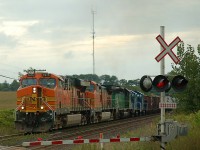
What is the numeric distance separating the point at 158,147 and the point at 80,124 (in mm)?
18842

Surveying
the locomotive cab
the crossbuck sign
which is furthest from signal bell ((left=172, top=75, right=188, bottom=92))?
the locomotive cab

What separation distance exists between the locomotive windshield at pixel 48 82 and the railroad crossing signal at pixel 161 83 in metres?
13.4

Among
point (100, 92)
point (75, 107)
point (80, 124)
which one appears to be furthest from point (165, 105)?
point (100, 92)

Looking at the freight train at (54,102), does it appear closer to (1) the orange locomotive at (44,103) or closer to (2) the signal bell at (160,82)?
(1) the orange locomotive at (44,103)

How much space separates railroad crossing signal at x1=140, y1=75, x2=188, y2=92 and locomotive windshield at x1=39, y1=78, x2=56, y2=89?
13406 mm

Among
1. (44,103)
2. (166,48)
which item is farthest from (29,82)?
(166,48)

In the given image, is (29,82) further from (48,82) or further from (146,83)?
(146,83)

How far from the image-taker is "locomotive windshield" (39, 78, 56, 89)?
80.4ft

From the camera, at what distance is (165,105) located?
12.1 meters

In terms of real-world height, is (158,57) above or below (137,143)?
above

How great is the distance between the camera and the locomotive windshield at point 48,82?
80.4 ft

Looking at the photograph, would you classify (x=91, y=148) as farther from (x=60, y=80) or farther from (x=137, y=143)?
(x=60, y=80)

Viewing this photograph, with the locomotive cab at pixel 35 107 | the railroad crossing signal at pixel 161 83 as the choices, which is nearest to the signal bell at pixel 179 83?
the railroad crossing signal at pixel 161 83

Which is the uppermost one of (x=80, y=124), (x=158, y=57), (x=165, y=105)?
(x=158, y=57)
